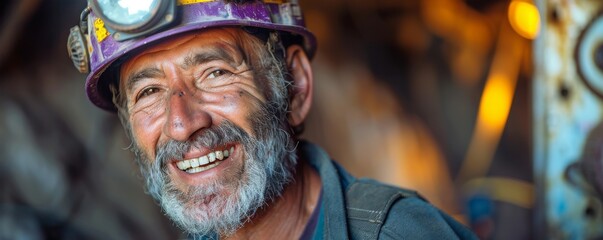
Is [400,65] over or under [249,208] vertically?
under

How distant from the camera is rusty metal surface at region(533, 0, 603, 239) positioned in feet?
9.36

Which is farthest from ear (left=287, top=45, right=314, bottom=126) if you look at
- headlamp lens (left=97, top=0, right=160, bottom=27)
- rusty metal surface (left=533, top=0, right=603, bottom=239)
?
rusty metal surface (left=533, top=0, right=603, bottom=239)

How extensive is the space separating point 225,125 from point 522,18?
4420 mm

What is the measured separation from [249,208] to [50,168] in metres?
2.88

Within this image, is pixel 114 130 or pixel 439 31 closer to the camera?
pixel 114 130

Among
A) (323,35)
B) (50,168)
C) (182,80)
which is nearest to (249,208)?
(182,80)

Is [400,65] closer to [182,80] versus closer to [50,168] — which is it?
[50,168]

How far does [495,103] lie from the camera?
6688mm

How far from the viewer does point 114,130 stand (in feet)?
17.3

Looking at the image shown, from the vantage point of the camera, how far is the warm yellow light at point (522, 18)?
6250 millimetres

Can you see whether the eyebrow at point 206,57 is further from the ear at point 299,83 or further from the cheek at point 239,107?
the ear at point 299,83

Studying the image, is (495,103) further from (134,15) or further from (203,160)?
(134,15)

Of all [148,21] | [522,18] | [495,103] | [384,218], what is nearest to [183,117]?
[148,21]

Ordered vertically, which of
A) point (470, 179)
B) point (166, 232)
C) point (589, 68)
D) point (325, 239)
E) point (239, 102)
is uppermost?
point (239, 102)
